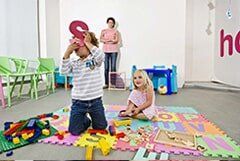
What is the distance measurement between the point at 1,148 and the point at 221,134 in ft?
4.49

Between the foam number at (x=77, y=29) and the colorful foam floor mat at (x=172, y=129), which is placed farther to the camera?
the foam number at (x=77, y=29)

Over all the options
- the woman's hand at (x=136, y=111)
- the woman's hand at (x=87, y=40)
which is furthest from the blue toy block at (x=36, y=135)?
the woman's hand at (x=136, y=111)

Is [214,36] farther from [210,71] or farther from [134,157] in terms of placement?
[134,157]

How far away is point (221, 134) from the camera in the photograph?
5.16 feet

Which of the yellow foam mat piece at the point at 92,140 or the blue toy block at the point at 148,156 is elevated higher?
the yellow foam mat piece at the point at 92,140

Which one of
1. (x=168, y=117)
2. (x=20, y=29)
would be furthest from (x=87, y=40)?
(x=20, y=29)

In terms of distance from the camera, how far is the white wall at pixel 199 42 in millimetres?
4449

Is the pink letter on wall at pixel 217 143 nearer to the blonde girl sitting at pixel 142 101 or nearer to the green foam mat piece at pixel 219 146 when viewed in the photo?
the green foam mat piece at pixel 219 146

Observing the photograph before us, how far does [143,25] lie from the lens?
159 inches

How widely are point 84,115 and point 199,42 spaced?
3515 millimetres

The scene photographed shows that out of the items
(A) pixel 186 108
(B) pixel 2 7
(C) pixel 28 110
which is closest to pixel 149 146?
(A) pixel 186 108

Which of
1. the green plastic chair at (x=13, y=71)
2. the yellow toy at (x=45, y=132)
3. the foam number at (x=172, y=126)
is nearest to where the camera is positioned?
the yellow toy at (x=45, y=132)

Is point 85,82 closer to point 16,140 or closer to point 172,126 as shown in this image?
point 16,140

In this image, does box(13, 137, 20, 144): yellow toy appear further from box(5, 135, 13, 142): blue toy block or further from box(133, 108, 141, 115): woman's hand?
box(133, 108, 141, 115): woman's hand
